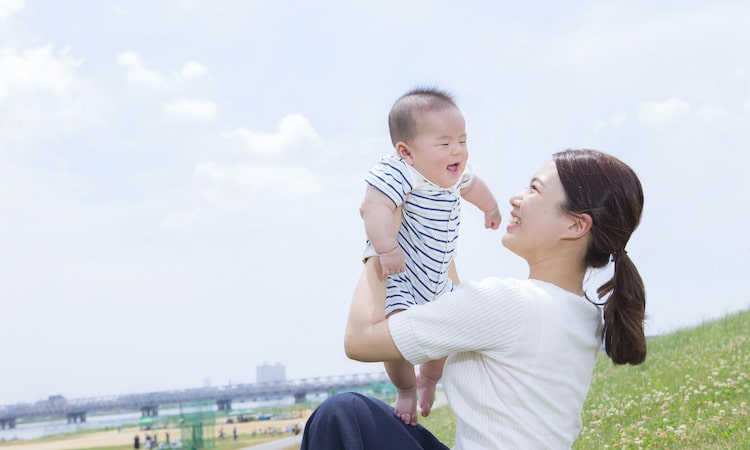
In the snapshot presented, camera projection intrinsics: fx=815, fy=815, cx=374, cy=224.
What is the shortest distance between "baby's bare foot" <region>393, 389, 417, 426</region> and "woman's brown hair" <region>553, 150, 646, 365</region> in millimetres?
778

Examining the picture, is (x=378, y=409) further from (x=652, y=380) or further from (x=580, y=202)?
(x=652, y=380)

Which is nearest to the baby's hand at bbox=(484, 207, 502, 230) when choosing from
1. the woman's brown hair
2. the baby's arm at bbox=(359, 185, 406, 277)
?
the baby's arm at bbox=(359, 185, 406, 277)

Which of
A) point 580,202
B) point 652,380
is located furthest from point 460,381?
point 652,380

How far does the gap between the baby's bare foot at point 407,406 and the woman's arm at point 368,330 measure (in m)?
0.41

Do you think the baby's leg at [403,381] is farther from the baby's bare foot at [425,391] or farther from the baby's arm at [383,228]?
the baby's arm at [383,228]

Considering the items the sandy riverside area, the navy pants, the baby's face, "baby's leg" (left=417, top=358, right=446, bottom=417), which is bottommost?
the sandy riverside area

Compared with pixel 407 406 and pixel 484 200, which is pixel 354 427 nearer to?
pixel 407 406

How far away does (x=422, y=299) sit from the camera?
137 inches

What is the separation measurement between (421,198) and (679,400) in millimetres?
5224

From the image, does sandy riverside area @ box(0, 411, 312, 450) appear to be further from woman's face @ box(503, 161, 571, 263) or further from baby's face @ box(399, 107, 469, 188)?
woman's face @ box(503, 161, 571, 263)

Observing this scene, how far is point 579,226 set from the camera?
9.30ft

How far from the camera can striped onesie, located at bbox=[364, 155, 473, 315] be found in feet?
11.0

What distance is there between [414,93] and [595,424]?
5025 mm

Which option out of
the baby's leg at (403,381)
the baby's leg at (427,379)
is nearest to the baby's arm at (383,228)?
the baby's leg at (403,381)
